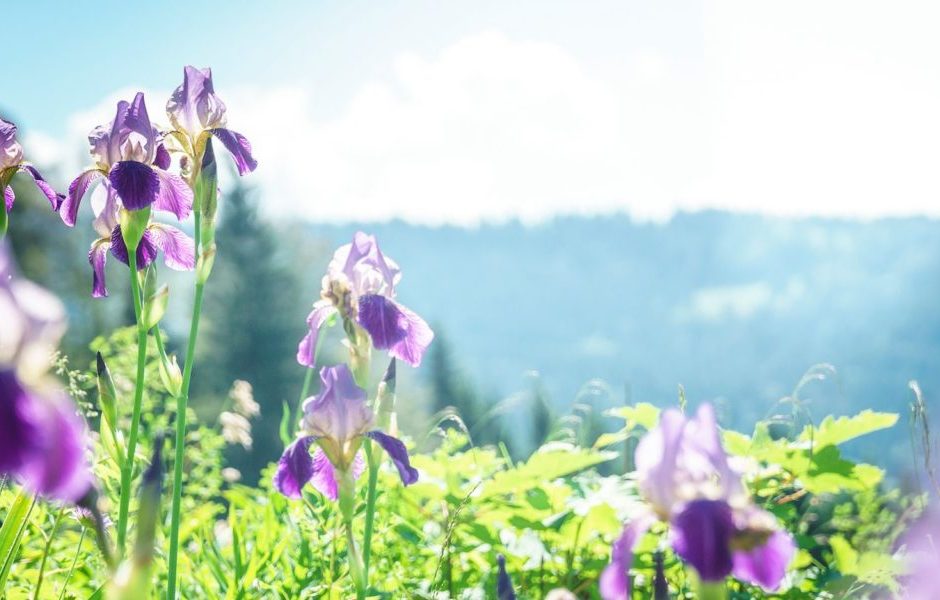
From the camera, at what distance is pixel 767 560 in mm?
1095

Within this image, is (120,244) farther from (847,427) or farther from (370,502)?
(847,427)

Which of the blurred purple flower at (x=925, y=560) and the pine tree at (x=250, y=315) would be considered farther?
the pine tree at (x=250, y=315)

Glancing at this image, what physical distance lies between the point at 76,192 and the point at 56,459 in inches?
48.2

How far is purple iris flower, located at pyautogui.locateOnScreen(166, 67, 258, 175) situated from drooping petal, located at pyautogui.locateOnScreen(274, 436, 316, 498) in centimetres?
72

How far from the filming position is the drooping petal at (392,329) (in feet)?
6.11

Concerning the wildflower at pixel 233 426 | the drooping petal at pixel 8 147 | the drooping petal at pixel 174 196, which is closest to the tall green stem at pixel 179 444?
the drooping petal at pixel 174 196

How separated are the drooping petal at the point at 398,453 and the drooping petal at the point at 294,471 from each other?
13cm

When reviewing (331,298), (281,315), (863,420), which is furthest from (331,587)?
(281,315)

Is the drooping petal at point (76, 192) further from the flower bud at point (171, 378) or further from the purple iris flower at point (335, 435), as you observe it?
the purple iris flower at point (335, 435)

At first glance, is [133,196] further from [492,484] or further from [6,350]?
[492,484]

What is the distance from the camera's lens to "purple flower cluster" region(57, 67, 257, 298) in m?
1.86

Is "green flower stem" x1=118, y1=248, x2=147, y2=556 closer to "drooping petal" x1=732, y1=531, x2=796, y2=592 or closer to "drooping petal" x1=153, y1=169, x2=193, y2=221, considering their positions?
"drooping petal" x1=153, y1=169, x2=193, y2=221

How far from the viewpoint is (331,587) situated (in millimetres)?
1939

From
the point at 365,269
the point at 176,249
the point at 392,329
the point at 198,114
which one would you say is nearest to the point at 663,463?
the point at 392,329
